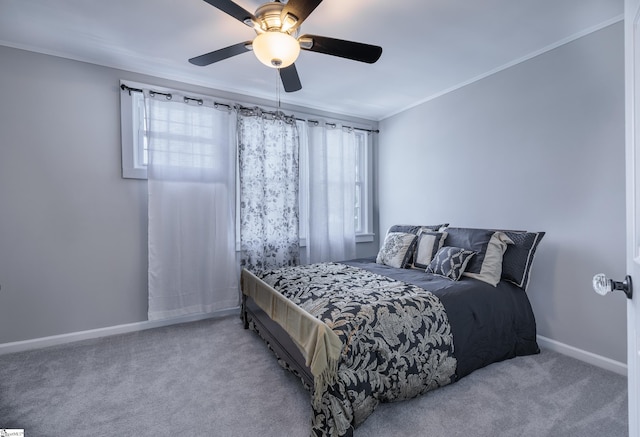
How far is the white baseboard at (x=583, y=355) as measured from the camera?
2.19 m

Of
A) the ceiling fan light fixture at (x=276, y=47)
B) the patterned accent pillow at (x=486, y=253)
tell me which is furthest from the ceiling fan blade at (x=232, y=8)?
the patterned accent pillow at (x=486, y=253)

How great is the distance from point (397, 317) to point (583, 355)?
1774 millimetres

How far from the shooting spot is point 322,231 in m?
4.04

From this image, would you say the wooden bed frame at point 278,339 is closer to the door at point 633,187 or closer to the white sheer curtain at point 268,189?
the white sheer curtain at point 268,189

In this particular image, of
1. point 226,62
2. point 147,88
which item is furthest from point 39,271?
point 226,62

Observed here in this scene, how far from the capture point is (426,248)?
299 cm

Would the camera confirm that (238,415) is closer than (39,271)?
Yes

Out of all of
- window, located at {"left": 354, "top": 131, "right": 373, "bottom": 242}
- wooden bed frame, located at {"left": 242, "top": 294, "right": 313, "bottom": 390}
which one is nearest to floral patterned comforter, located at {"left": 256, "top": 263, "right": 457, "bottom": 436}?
wooden bed frame, located at {"left": 242, "top": 294, "right": 313, "bottom": 390}

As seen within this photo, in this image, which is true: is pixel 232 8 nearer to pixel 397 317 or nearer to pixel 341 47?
pixel 341 47

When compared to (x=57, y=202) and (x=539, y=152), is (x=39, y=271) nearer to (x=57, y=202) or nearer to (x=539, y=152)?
(x=57, y=202)

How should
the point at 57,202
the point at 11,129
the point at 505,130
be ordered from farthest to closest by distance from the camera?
1. the point at 505,130
2. the point at 57,202
3. the point at 11,129

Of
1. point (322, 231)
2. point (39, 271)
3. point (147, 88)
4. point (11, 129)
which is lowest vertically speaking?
point (39, 271)

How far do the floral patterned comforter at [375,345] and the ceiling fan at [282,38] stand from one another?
1.56 metres

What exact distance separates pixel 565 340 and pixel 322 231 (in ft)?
8.80
